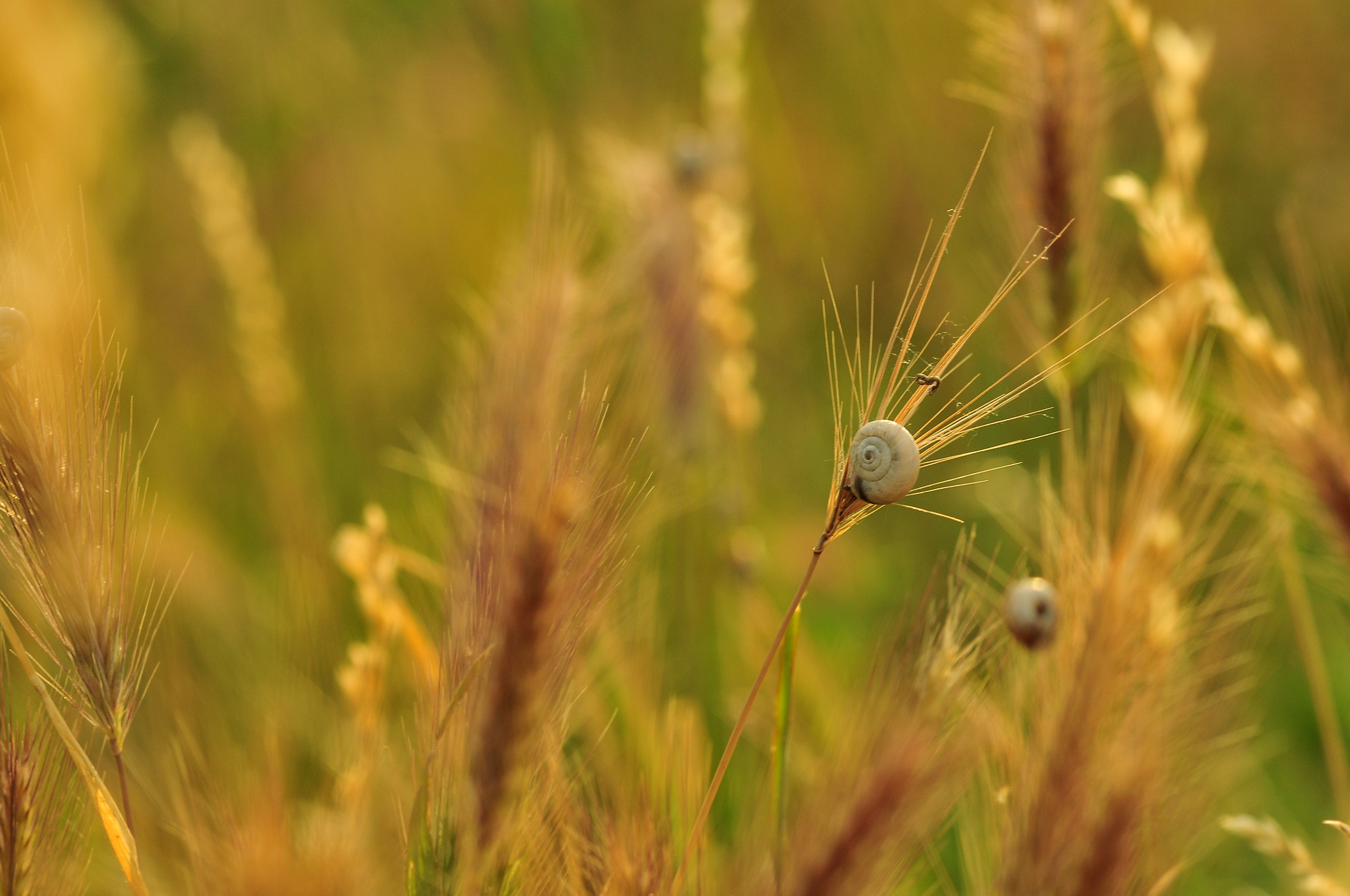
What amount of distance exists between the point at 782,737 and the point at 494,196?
4.07 feet

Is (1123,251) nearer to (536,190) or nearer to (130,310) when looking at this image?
(536,190)

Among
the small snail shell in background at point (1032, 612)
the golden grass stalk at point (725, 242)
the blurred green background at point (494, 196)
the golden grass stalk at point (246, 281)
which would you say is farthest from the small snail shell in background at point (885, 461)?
the golden grass stalk at point (246, 281)

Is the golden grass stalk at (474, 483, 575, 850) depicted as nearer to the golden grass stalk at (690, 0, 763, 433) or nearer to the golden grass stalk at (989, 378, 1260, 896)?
the golden grass stalk at (989, 378, 1260, 896)

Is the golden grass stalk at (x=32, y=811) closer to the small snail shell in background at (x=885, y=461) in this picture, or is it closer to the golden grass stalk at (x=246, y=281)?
the small snail shell in background at (x=885, y=461)

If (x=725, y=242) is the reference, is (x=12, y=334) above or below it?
below

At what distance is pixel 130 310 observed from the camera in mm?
1132

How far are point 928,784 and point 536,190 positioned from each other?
386mm

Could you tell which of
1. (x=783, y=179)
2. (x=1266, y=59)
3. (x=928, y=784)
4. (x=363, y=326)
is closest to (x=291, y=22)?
(x=363, y=326)

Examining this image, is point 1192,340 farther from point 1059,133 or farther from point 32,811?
point 32,811

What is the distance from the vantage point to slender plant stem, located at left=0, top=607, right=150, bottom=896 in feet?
1.18

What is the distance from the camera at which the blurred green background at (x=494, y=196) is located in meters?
1.00

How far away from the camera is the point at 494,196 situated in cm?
146

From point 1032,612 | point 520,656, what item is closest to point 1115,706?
point 1032,612

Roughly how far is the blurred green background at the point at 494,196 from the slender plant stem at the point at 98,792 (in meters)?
0.52
